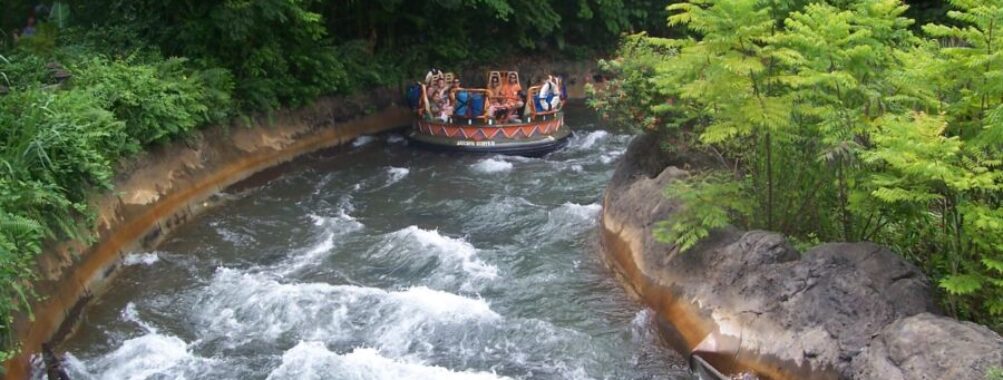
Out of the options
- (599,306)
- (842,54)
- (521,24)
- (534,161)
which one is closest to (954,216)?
(842,54)

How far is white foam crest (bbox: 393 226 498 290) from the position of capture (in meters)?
11.5

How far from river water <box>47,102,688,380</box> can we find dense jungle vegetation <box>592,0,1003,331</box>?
179 centimetres

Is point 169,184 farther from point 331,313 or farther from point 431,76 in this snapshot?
point 431,76

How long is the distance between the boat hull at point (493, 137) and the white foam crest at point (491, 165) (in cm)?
49

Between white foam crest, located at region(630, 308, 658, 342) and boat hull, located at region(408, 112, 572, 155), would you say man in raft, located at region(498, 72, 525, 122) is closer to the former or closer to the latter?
boat hull, located at region(408, 112, 572, 155)

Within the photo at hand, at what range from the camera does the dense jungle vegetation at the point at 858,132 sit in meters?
7.03

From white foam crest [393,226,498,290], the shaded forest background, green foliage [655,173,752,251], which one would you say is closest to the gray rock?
green foliage [655,173,752,251]

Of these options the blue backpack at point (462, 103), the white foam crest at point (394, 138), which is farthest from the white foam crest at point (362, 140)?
A: the blue backpack at point (462, 103)

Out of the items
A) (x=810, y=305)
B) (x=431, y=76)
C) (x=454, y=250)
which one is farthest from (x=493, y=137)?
(x=810, y=305)

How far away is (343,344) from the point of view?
9430 millimetres

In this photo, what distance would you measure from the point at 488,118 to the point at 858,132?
1139cm

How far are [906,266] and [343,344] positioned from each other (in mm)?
5690

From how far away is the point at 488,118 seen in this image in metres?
18.8

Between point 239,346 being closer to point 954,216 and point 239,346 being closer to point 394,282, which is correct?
point 394,282
